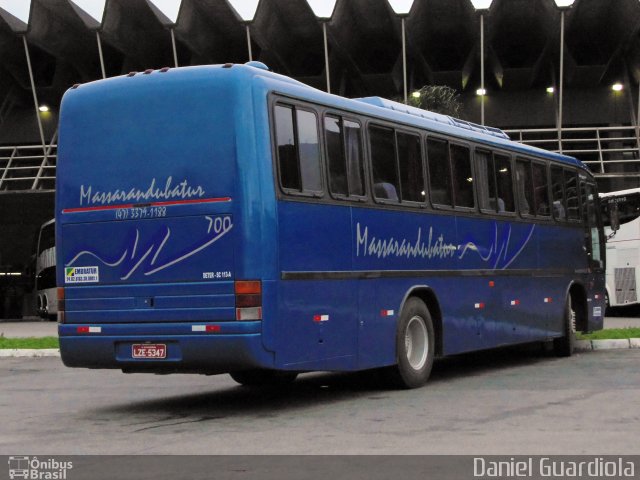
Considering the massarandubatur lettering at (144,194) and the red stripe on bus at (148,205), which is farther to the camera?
the massarandubatur lettering at (144,194)

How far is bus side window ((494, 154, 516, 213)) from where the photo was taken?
46.5 ft

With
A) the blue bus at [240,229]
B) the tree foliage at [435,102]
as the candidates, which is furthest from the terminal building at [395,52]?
the blue bus at [240,229]

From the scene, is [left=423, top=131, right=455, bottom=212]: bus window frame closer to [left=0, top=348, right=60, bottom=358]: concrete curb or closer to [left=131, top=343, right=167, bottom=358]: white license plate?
[left=131, top=343, right=167, bottom=358]: white license plate

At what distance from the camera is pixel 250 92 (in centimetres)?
948

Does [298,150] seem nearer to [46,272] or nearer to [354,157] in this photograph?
[354,157]

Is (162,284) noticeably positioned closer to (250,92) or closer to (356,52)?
(250,92)

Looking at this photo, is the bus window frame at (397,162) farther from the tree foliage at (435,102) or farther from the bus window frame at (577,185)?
the tree foliage at (435,102)

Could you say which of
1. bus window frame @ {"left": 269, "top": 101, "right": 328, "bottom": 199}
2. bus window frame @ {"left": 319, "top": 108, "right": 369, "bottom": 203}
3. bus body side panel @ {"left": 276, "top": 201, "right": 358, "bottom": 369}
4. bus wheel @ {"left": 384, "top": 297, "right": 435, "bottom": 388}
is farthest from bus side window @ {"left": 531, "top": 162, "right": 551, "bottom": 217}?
bus window frame @ {"left": 269, "top": 101, "right": 328, "bottom": 199}

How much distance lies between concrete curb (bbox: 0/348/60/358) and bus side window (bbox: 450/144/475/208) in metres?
8.78

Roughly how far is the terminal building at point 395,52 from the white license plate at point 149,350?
3108 cm

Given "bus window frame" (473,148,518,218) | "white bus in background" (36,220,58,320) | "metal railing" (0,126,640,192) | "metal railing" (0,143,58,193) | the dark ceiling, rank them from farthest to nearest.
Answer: the dark ceiling
"metal railing" (0,126,640,192)
"metal railing" (0,143,58,193)
"white bus in background" (36,220,58,320)
"bus window frame" (473,148,518,218)

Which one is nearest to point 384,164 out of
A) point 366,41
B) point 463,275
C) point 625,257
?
point 463,275

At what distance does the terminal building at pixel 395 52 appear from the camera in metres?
41.4
